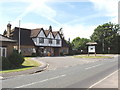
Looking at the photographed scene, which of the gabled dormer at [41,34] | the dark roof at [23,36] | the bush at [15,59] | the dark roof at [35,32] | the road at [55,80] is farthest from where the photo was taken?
the gabled dormer at [41,34]

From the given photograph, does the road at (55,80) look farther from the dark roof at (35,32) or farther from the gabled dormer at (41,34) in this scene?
the gabled dormer at (41,34)

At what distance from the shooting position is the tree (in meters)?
81.2

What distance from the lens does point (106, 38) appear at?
265 feet

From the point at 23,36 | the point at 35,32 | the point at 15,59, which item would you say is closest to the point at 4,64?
the point at 15,59

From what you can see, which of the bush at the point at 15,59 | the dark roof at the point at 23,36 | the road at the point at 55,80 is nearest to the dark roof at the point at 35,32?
the dark roof at the point at 23,36

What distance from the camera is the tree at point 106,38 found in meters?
81.2

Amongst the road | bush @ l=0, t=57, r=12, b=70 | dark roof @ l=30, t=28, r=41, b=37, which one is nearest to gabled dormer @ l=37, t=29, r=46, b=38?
dark roof @ l=30, t=28, r=41, b=37

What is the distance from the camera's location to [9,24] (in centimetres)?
5306

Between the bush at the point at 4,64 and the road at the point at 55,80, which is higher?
the bush at the point at 4,64

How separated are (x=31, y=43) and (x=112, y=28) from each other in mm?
44367

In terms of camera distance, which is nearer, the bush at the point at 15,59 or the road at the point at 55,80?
the road at the point at 55,80

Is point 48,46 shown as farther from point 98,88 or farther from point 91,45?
point 98,88

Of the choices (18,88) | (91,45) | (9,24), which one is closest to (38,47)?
(9,24)

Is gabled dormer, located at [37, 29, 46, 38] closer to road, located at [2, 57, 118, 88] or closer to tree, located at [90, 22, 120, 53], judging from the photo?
tree, located at [90, 22, 120, 53]
